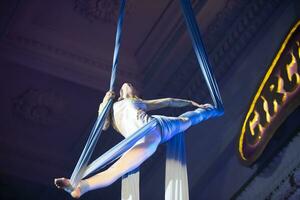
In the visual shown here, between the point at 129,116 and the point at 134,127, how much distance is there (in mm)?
151

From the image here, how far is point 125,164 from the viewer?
4.85 m

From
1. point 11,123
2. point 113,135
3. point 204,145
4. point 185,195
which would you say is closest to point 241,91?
point 204,145

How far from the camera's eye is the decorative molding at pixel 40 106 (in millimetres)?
9133

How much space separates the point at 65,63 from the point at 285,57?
10.7ft

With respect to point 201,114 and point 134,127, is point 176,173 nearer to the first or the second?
point 134,127

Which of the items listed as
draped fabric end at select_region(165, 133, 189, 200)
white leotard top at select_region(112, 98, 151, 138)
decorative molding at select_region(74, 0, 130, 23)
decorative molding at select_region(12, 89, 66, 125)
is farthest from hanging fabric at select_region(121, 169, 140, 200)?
decorative molding at select_region(12, 89, 66, 125)

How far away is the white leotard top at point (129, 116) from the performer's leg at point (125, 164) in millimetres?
178

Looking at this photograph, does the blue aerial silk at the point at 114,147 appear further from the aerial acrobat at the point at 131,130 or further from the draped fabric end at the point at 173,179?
the draped fabric end at the point at 173,179

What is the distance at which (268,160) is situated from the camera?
21.7ft

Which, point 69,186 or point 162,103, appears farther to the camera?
point 162,103

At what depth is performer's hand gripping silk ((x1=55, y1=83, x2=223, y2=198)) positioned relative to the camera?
185 inches

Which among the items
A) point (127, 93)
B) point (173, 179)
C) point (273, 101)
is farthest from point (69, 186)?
point (273, 101)

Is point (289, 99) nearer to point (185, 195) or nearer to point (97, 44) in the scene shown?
point (185, 195)

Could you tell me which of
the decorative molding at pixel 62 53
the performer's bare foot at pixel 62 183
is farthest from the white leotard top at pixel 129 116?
the decorative molding at pixel 62 53
